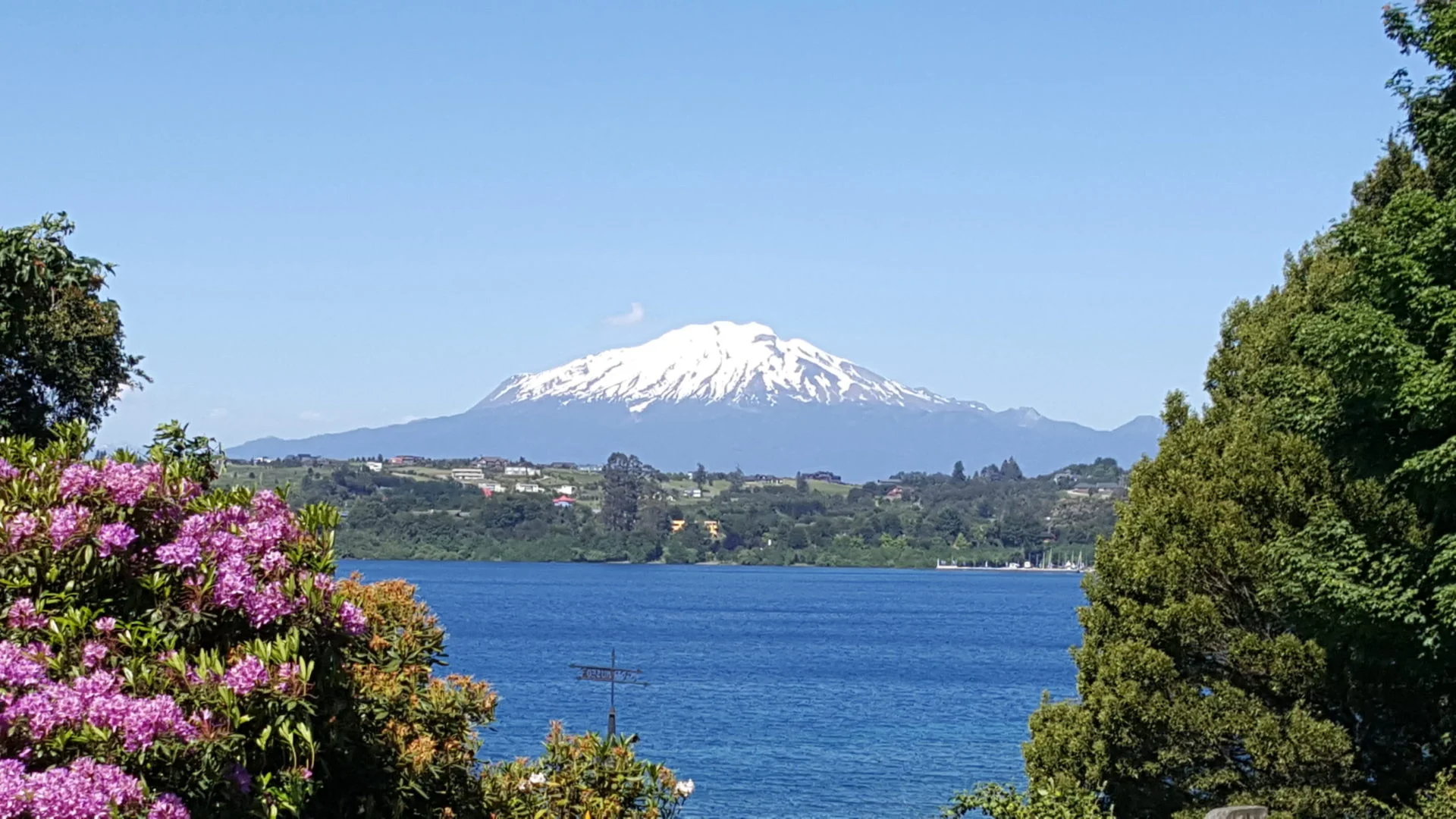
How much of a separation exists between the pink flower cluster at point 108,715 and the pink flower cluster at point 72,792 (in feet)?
0.47

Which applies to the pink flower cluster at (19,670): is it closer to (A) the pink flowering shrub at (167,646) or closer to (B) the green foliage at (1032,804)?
(A) the pink flowering shrub at (167,646)

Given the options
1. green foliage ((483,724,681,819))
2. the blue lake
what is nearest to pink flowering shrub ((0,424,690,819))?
green foliage ((483,724,681,819))

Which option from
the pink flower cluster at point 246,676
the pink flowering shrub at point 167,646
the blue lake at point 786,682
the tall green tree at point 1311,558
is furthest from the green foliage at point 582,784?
the tall green tree at point 1311,558

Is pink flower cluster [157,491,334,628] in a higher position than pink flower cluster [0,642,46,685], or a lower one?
higher

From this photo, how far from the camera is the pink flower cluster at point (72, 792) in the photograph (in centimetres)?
545

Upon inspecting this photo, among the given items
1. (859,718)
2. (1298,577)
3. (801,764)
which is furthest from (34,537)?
(859,718)

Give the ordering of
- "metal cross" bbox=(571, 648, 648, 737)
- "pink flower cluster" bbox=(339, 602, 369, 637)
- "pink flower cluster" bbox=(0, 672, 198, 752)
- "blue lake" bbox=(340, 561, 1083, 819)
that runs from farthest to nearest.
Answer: "blue lake" bbox=(340, 561, 1083, 819) → "metal cross" bbox=(571, 648, 648, 737) → "pink flower cluster" bbox=(339, 602, 369, 637) → "pink flower cluster" bbox=(0, 672, 198, 752)

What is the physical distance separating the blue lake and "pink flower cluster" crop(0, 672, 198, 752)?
26.3 feet

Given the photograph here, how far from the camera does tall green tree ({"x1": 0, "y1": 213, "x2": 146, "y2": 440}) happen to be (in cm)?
1009

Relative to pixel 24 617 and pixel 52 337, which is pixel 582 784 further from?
pixel 52 337

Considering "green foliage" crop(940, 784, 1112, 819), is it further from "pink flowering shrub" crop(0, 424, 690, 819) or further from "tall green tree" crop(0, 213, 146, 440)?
"tall green tree" crop(0, 213, 146, 440)

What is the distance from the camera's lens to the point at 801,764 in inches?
1698

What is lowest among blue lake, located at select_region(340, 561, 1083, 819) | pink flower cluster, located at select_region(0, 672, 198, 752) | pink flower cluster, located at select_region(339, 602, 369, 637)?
blue lake, located at select_region(340, 561, 1083, 819)

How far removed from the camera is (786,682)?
222 ft
